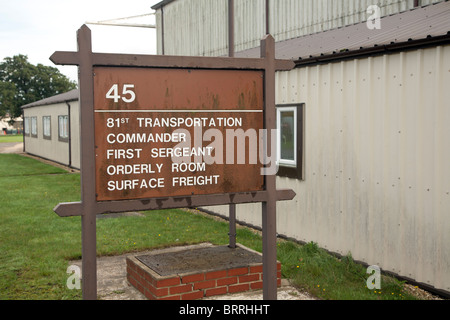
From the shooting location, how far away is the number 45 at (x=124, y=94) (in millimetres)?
4160

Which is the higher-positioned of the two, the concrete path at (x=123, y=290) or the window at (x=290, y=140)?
the window at (x=290, y=140)

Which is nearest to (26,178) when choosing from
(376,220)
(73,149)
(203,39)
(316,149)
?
(73,149)

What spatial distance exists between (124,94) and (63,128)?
71.0ft

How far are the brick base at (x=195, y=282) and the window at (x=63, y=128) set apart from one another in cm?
1874

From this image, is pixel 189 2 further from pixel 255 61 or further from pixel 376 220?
pixel 255 61

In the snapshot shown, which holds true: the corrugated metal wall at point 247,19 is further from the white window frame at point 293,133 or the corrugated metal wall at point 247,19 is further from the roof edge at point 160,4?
the white window frame at point 293,133

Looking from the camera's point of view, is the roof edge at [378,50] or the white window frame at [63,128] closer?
the roof edge at [378,50]

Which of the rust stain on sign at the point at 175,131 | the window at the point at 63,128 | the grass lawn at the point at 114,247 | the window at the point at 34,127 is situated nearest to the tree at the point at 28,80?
the window at the point at 34,127

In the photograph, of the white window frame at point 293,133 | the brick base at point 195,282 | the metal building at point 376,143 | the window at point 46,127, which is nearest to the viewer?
the brick base at point 195,282

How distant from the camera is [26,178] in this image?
63.7 feet

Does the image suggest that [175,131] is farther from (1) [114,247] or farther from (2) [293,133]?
(2) [293,133]

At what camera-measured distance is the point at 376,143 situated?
707cm

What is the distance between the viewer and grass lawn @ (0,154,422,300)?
636 cm

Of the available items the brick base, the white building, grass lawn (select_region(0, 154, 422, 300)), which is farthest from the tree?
the brick base
